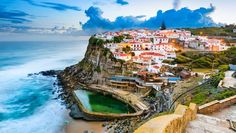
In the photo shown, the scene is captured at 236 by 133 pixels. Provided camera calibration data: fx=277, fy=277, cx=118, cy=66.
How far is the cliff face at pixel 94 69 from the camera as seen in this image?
41188mm

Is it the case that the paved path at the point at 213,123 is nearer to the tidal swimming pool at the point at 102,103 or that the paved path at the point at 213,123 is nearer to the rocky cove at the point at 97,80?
the rocky cove at the point at 97,80

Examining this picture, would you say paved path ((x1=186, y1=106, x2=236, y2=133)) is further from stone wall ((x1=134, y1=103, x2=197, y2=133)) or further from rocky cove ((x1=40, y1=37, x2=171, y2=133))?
rocky cove ((x1=40, y1=37, x2=171, y2=133))

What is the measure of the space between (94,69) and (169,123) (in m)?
38.2

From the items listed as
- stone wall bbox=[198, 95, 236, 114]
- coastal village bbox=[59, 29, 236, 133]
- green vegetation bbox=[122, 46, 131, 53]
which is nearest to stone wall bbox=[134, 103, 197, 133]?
stone wall bbox=[198, 95, 236, 114]

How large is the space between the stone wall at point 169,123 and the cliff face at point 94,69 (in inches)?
1266

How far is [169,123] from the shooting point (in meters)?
6.02

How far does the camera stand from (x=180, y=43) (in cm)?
5762

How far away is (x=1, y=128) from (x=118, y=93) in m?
14.1

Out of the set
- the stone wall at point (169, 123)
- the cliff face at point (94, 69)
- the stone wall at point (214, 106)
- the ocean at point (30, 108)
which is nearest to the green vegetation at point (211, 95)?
the stone wall at point (214, 106)

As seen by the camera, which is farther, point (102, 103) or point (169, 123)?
point (102, 103)

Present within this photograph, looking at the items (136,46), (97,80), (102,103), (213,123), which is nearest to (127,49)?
(136,46)

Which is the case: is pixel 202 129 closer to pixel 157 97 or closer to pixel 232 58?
pixel 157 97

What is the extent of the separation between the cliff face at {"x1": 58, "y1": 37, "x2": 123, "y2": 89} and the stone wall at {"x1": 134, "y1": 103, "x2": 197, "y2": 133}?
32.2 metres

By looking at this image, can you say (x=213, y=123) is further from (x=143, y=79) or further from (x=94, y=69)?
(x=94, y=69)
